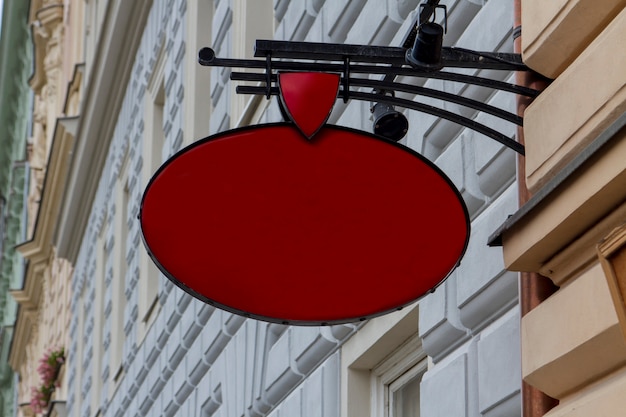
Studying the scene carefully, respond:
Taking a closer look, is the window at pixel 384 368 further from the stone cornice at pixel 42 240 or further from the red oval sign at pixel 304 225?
the stone cornice at pixel 42 240

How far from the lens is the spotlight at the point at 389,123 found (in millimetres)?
4703

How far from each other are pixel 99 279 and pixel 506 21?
534 inches

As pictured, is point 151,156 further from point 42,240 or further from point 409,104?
point 42,240

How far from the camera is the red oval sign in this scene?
13.6 feet

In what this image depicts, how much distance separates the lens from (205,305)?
10.1 metres

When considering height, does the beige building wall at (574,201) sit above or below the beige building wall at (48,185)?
below

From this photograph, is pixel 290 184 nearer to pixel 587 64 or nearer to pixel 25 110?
pixel 587 64

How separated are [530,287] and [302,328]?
3.11 meters

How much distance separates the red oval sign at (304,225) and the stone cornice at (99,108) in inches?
447

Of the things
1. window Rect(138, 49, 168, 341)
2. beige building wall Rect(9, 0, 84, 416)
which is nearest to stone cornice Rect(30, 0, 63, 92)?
beige building wall Rect(9, 0, 84, 416)

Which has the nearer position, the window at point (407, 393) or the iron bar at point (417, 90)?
the iron bar at point (417, 90)

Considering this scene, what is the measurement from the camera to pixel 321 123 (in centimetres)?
406

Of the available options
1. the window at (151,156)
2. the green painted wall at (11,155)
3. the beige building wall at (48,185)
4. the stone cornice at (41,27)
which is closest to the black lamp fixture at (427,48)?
the window at (151,156)

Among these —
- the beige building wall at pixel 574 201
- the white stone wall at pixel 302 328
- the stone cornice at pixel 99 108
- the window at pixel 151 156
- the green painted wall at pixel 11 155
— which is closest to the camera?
the beige building wall at pixel 574 201
